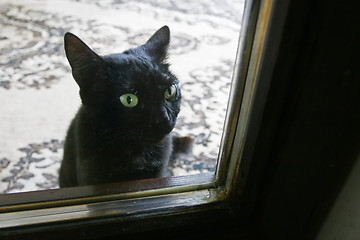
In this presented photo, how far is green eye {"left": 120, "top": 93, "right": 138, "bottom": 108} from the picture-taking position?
0.76m

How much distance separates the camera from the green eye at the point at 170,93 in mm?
823

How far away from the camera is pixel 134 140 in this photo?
823 millimetres

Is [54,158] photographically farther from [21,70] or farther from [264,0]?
[264,0]

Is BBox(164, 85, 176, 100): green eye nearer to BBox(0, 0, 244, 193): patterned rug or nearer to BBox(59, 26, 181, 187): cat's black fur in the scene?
BBox(59, 26, 181, 187): cat's black fur

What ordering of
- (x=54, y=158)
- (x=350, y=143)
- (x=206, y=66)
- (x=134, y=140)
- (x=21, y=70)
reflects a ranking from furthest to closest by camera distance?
(x=206, y=66) → (x=21, y=70) → (x=54, y=158) → (x=134, y=140) → (x=350, y=143)

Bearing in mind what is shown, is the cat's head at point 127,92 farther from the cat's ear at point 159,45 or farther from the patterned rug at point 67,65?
the patterned rug at point 67,65

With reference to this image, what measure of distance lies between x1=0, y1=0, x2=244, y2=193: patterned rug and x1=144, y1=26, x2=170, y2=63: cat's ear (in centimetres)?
8

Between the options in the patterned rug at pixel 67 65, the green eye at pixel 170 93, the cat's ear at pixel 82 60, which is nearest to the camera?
the cat's ear at pixel 82 60

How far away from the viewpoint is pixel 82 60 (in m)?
0.72

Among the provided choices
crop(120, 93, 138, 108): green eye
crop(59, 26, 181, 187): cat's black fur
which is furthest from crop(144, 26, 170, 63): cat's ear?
crop(120, 93, 138, 108): green eye

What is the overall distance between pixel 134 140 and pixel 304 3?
22.7 inches

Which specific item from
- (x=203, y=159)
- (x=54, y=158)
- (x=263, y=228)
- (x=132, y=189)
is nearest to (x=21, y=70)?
(x=54, y=158)

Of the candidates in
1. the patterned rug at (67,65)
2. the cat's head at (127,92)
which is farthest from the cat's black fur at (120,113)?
the patterned rug at (67,65)

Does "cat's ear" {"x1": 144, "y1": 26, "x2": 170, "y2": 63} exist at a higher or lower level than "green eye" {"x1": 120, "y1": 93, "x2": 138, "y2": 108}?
higher
